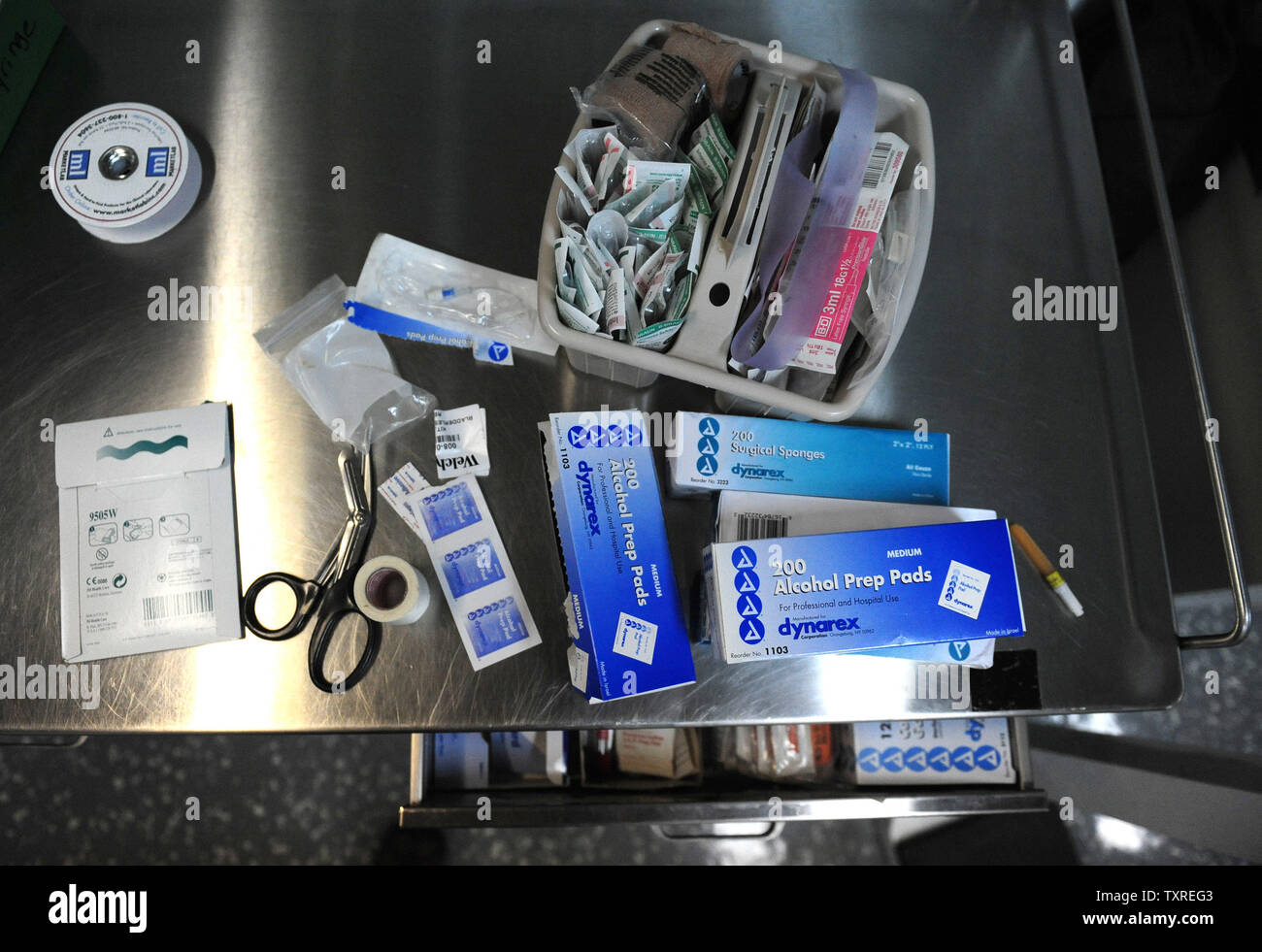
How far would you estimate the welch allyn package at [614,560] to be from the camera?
945 millimetres

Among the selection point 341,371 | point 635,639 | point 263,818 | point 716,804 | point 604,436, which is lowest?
point 263,818

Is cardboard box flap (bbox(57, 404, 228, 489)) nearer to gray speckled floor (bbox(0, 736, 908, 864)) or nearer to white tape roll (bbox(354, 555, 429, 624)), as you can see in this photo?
white tape roll (bbox(354, 555, 429, 624))

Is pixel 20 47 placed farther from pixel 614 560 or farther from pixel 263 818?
pixel 263 818

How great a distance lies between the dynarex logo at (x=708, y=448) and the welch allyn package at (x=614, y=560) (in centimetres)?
7

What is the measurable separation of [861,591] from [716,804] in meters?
0.47

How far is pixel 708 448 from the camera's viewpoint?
974 mm

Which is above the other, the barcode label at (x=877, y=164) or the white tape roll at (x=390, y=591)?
the barcode label at (x=877, y=164)

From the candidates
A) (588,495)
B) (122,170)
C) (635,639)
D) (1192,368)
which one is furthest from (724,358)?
(122,170)

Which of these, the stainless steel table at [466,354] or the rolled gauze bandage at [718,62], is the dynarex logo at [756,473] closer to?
the stainless steel table at [466,354]

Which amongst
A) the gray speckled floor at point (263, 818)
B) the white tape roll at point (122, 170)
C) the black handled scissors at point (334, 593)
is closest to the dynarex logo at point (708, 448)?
the black handled scissors at point (334, 593)

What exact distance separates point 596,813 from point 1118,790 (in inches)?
38.8

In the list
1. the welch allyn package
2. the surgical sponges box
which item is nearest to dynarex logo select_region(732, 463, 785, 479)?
the surgical sponges box

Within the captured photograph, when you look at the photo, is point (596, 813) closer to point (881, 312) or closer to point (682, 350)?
point (682, 350)

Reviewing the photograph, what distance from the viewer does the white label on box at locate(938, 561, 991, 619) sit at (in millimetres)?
933
